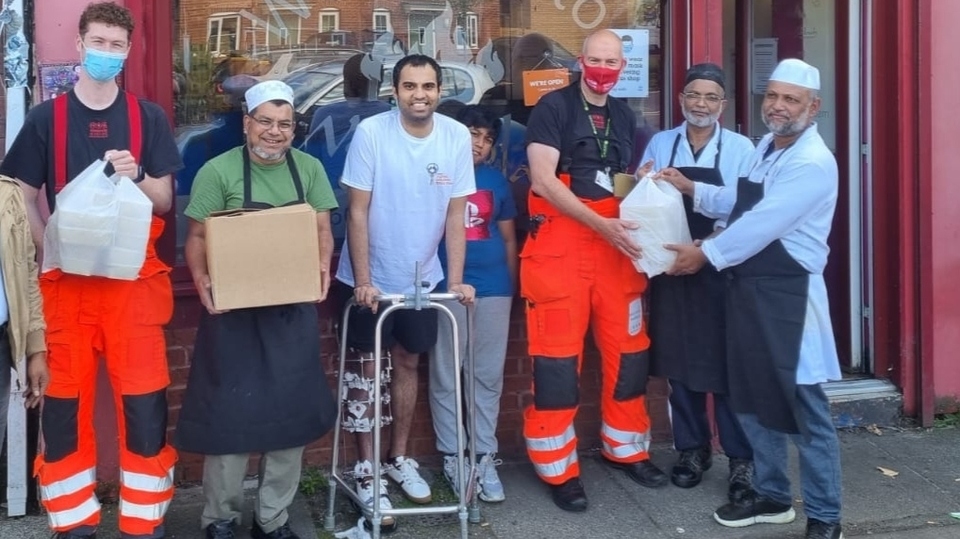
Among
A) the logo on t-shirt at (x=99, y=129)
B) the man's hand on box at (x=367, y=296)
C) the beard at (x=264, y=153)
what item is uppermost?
the logo on t-shirt at (x=99, y=129)

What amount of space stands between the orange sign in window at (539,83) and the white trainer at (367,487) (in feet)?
6.48

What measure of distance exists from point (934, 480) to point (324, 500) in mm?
2854

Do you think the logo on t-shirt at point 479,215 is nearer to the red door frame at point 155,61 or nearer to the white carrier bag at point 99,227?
the red door frame at point 155,61

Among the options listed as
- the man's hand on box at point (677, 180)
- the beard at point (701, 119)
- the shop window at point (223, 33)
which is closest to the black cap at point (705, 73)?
the beard at point (701, 119)

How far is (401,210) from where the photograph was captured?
488 centimetres

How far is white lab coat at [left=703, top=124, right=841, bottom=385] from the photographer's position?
452 centimetres

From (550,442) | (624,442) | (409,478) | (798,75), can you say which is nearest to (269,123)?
(409,478)

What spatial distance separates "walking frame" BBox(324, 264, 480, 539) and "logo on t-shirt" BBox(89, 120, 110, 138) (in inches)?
44.6

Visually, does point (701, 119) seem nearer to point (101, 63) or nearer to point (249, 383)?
point (249, 383)

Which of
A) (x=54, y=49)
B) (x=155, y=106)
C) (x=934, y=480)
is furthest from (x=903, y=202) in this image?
(x=54, y=49)

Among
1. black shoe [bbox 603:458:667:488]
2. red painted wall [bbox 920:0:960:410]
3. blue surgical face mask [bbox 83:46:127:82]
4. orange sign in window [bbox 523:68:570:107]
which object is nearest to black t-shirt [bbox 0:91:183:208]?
blue surgical face mask [bbox 83:46:127:82]

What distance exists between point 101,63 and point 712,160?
258 centimetres

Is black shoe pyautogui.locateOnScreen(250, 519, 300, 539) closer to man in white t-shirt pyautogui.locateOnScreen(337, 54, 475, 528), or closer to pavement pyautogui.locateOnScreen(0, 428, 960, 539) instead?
pavement pyautogui.locateOnScreen(0, 428, 960, 539)

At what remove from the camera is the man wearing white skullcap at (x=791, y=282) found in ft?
14.9
